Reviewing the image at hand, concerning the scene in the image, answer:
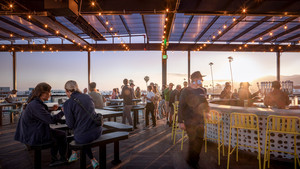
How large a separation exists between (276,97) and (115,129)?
377 centimetres

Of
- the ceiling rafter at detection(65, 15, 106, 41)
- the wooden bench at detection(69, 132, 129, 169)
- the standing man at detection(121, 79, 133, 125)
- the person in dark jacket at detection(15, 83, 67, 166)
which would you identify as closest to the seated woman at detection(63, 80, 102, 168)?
the wooden bench at detection(69, 132, 129, 169)

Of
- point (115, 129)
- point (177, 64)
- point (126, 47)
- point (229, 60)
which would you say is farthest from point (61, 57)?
point (229, 60)

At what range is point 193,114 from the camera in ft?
8.68

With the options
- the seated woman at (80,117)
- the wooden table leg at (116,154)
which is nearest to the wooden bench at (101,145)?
the seated woman at (80,117)

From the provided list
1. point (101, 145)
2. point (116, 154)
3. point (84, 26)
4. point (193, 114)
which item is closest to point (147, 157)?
point (116, 154)

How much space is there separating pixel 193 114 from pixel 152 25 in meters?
6.19

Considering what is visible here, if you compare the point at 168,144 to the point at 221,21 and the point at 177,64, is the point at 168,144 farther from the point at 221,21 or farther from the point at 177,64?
the point at 177,64

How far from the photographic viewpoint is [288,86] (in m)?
8.12

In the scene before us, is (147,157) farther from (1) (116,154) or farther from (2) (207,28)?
(2) (207,28)

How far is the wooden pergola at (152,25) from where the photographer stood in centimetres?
488

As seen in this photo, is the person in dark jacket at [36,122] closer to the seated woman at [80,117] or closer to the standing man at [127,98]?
the seated woman at [80,117]

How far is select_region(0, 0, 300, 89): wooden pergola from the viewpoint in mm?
4883

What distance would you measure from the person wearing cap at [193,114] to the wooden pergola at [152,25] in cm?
301

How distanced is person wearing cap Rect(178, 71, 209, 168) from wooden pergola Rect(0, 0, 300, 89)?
3013 millimetres
